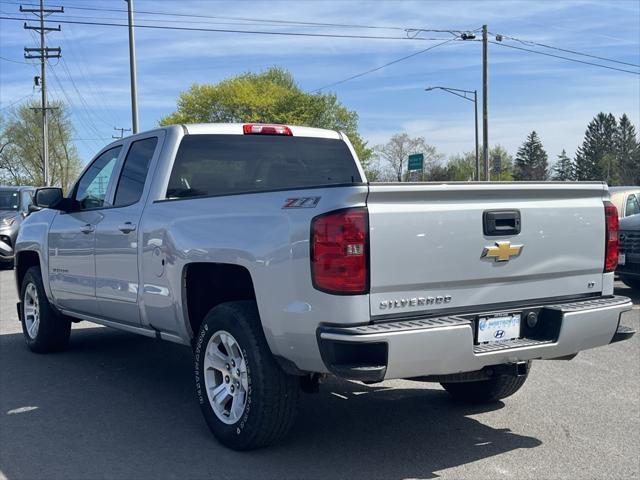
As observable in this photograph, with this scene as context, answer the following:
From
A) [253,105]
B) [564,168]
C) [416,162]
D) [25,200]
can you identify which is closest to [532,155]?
[564,168]

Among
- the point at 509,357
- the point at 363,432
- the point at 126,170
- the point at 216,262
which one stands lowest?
the point at 363,432

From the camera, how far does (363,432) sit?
4805mm

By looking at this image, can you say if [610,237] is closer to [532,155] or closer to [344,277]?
[344,277]

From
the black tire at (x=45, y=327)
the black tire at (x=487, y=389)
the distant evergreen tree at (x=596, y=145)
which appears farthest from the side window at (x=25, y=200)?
the distant evergreen tree at (x=596, y=145)

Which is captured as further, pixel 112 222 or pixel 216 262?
pixel 112 222

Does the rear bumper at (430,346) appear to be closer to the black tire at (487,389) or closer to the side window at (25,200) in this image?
the black tire at (487,389)

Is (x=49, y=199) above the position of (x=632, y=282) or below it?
above

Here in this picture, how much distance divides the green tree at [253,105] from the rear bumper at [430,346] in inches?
2187

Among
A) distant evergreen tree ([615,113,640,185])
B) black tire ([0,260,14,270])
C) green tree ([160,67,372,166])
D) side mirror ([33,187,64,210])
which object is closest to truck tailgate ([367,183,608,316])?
side mirror ([33,187,64,210])

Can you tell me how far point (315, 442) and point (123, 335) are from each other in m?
4.33

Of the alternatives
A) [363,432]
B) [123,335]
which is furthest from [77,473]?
[123,335]

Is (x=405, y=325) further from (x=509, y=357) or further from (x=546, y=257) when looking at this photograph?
(x=546, y=257)

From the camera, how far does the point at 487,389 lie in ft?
17.4

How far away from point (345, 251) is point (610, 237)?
191cm
